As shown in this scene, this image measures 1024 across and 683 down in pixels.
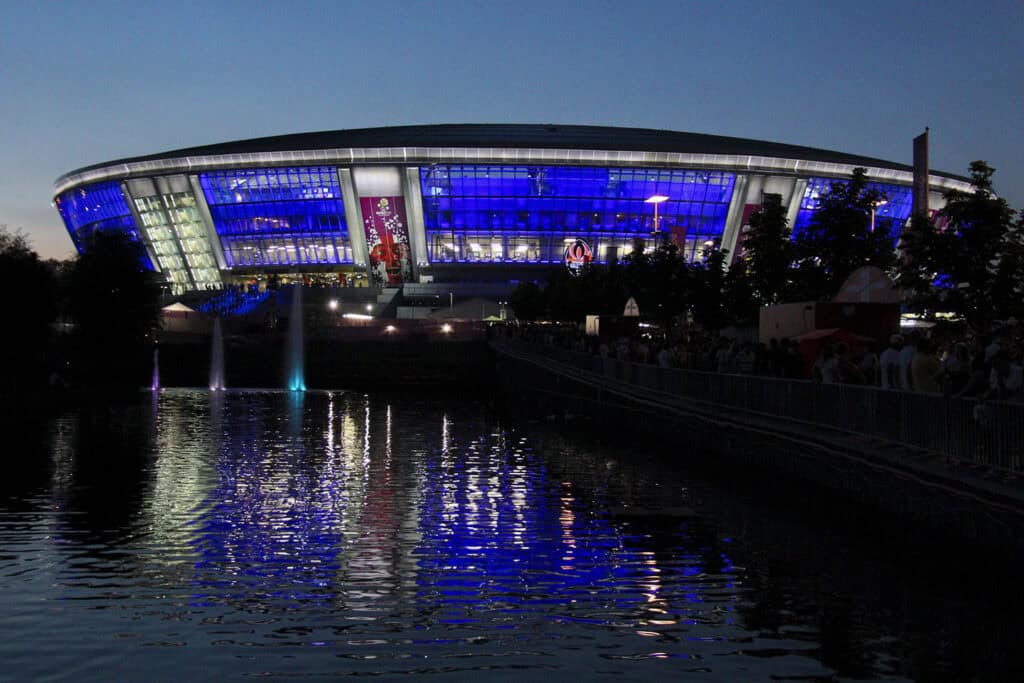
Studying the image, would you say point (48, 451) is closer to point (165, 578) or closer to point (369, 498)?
point (369, 498)

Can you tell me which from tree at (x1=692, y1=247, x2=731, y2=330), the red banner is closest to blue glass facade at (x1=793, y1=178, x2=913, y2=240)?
the red banner

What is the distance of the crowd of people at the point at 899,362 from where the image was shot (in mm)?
15016

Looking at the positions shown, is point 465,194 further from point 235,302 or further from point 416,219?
point 235,302

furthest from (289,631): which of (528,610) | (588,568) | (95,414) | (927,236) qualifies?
(95,414)

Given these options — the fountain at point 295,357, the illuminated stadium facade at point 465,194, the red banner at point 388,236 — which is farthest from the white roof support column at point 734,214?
the fountain at point 295,357

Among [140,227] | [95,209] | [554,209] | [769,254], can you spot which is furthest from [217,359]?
[95,209]

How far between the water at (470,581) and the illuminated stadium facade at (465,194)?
96835 mm

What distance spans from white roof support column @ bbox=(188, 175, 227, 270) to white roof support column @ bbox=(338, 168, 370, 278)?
575 inches

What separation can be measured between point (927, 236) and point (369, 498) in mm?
11495

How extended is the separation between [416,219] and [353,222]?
606 centimetres

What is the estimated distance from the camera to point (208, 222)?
12862cm

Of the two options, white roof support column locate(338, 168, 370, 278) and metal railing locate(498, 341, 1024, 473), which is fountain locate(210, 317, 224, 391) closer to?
white roof support column locate(338, 168, 370, 278)

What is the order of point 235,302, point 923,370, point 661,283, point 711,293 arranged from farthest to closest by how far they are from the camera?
point 235,302
point 661,283
point 711,293
point 923,370

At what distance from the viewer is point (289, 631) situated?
11.0 meters
